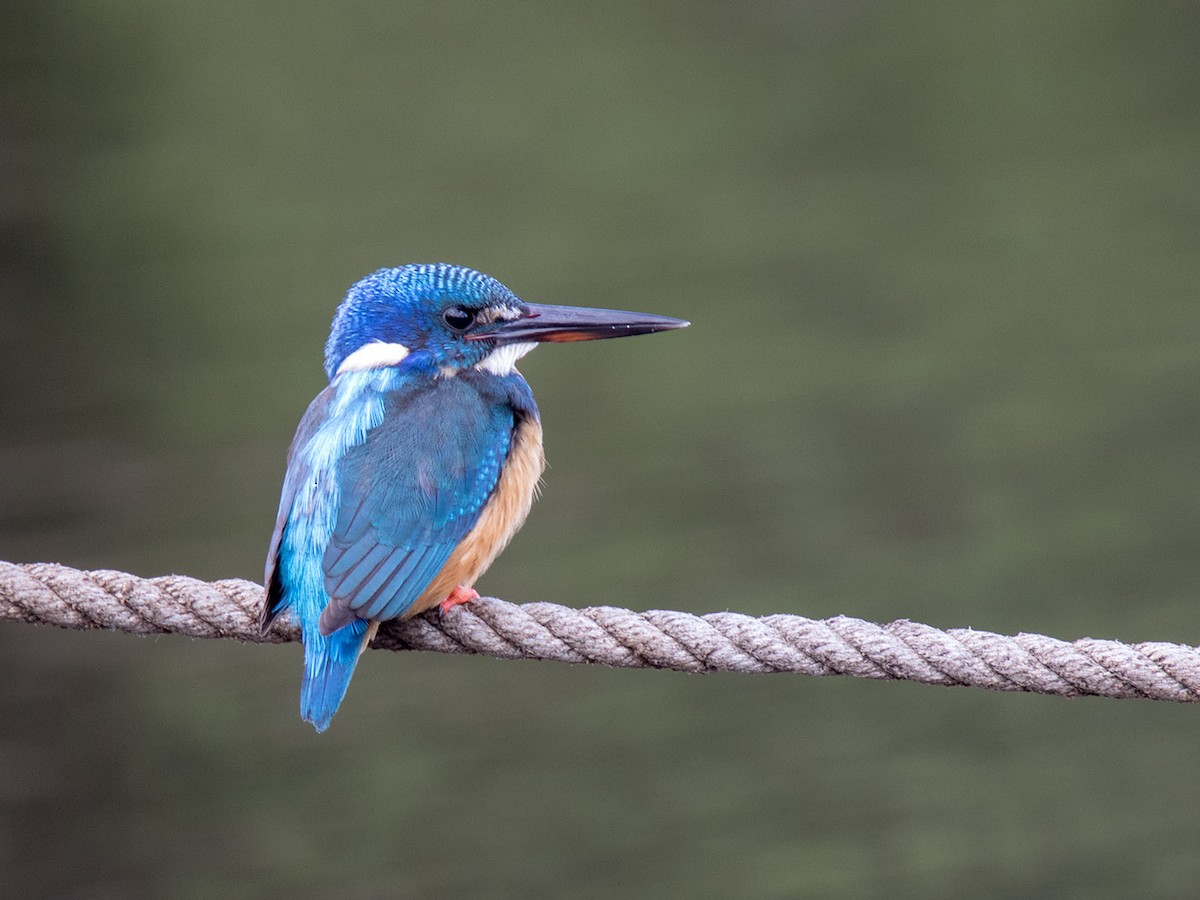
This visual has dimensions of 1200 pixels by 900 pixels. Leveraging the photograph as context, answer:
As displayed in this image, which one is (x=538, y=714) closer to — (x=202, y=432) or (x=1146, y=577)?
(x=202, y=432)

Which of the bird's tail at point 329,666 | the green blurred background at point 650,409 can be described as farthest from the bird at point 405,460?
the green blurred background at point 650,409

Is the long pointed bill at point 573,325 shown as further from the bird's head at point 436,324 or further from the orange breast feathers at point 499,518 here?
the orange breast feathers at point 499,518

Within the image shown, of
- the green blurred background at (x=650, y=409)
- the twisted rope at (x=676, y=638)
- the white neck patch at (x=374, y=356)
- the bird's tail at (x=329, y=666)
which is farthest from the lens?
the green blurred background at (x=650, y=409)

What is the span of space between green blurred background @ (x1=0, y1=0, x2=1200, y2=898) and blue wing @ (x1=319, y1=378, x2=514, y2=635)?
5.40ft

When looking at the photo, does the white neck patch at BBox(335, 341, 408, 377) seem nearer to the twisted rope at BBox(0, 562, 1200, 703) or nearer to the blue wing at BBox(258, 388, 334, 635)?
the blue wing at BBox(258, 388, 334, 635)

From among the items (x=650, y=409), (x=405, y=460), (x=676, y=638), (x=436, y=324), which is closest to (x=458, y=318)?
(x=436, y=324)

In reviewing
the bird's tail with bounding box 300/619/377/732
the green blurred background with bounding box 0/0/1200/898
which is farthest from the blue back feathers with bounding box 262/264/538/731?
the green blurred background with bounding box 0/0/1200/898

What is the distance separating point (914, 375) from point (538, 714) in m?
1.40

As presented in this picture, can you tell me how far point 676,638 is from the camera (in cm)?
192

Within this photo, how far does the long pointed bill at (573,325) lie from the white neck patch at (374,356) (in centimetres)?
15

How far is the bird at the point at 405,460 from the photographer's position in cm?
205

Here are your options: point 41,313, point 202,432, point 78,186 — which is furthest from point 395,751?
point 78,186

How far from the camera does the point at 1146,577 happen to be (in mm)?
3922

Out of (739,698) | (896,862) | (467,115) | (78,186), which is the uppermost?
(467,115)
